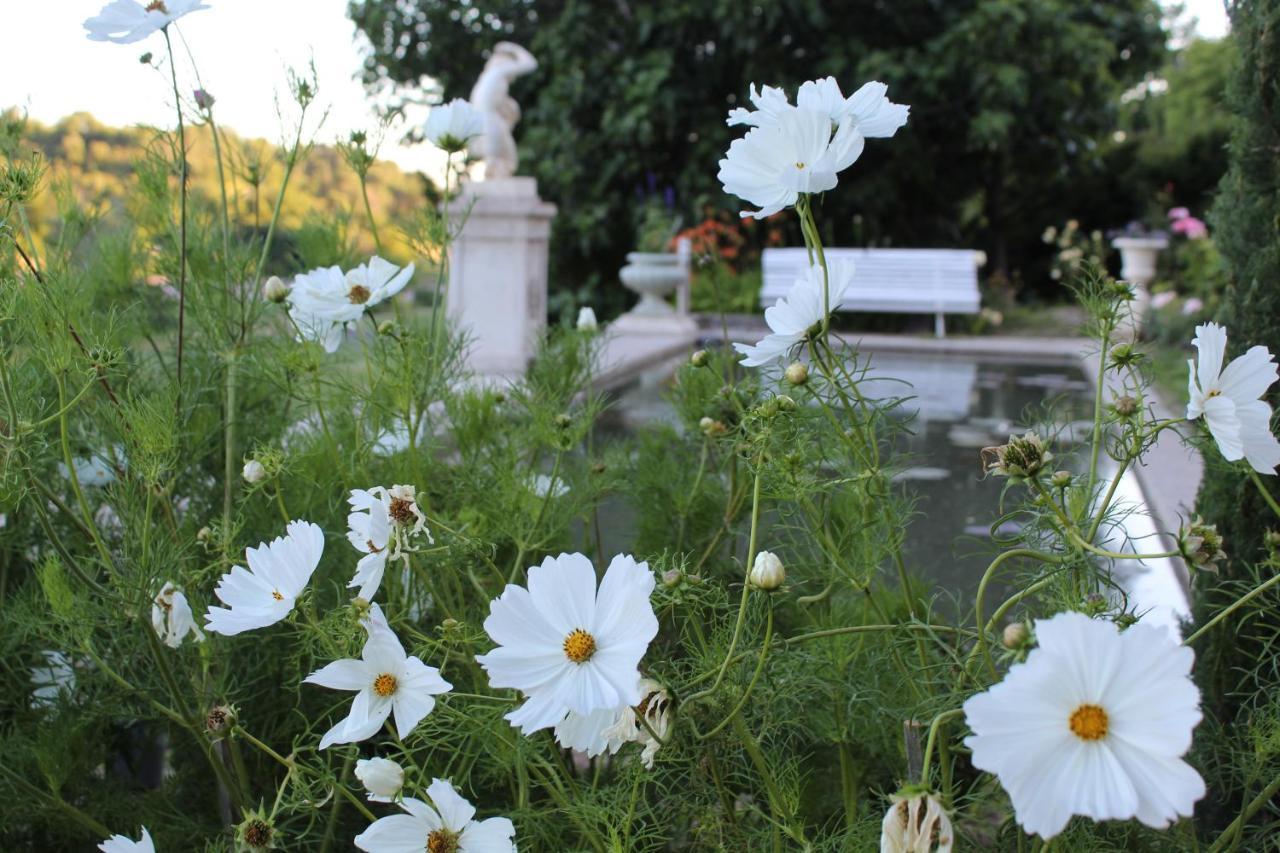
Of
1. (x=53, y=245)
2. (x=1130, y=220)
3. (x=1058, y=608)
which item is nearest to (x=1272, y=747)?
(x=1058, y=608)

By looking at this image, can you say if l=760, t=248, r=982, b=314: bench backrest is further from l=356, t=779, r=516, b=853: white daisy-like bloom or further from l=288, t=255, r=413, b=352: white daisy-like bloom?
l=356, t=779, r=516, b=853: white daisy-like bloom

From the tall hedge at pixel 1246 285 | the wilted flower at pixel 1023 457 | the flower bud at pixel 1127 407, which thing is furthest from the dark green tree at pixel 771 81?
the wilted flower at pixel 1023 457

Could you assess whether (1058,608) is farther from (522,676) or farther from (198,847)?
(198,847)

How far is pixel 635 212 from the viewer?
13.0m

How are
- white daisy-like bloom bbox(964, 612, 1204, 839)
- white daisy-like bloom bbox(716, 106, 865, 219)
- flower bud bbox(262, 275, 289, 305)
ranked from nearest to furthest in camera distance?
1. white daisy-like bloom bbox(964, 612, 1204, 839)
2. white daisy-like bloom bbox(716, 106, 865, 219)
3. flower bud bbox(262, 275, 289, 305)

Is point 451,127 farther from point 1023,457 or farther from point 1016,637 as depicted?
point 1016,637

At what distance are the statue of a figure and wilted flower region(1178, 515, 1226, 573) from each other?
709cm

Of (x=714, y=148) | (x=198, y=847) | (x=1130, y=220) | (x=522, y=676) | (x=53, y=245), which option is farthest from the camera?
(x=1130, y=220)

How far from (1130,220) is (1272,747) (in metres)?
15.2

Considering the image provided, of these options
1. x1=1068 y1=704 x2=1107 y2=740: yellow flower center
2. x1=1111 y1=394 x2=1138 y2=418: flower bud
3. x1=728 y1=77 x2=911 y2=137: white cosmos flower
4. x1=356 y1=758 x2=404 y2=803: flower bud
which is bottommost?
x1=356 y1=758 x2=404 y2=803: flower bud

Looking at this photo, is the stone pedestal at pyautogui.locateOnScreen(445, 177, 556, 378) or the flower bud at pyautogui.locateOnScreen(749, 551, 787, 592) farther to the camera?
the stone pedestal at pyautogui.locateOnScreen(445, 177, 556, 378)

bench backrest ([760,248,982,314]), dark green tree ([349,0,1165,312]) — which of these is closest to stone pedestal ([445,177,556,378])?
bench backrest ([760,248,982,314])

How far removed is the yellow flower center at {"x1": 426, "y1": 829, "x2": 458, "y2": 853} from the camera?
2.99 ft

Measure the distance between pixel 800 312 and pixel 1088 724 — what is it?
0.47 meters
